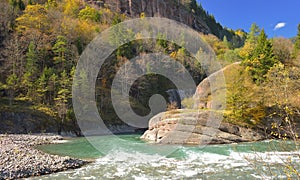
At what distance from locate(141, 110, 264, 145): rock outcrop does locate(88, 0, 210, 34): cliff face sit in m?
72.3

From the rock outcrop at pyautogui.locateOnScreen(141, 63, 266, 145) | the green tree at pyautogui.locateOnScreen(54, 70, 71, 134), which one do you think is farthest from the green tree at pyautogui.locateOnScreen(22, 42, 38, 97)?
the rock outcrop at pyautogui.locateOnScreen(141, 63, 266, 145)

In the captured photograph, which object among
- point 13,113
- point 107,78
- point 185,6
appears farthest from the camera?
point 185,6

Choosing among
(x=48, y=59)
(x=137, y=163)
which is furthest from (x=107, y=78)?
(x=137, y=163)

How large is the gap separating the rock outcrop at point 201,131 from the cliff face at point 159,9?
7234 centimetres

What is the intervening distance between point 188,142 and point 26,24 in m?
36.7

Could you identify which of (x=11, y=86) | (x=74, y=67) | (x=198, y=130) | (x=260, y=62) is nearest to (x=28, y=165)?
(x=198, y=130)

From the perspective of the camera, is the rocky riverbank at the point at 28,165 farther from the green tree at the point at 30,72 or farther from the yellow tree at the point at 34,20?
the yellow tree at the point at 34,20

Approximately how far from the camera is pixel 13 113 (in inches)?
1101

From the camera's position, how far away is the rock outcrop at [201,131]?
21.1 m

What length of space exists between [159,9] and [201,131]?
81460mm

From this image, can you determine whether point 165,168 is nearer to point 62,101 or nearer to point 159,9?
point 62,101

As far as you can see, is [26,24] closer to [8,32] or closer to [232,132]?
[8,32]

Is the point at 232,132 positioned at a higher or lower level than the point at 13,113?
lower

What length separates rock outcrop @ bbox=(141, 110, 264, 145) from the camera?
21.1 m
